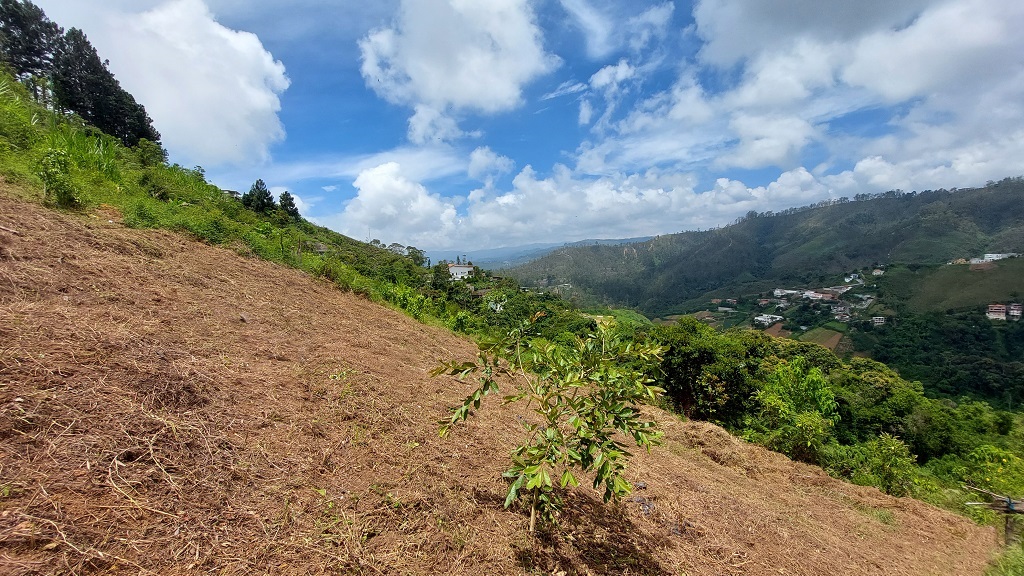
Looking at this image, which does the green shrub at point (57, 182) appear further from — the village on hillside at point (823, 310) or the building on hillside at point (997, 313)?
the building on hillside at point (997, 313)

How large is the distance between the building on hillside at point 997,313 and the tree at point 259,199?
100504mm

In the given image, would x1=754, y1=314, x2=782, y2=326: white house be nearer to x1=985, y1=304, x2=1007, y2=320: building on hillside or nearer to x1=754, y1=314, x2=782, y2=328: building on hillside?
x1=754, y1=314, x2=782, y2=328: building on hillside

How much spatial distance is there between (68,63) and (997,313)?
11283 centimetres

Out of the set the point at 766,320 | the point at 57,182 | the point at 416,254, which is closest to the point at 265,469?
the point at 57,182

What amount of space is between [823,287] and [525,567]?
135854mm

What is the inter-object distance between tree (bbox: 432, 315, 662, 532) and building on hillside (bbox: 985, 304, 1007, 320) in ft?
318

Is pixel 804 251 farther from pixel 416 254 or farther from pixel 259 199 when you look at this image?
pixel 259 199

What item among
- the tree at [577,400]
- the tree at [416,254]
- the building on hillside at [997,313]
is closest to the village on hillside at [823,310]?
the building on hillside at [997,313]

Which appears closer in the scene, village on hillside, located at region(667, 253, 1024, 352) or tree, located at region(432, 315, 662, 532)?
tree, located at region(432, 315, 662, 532)

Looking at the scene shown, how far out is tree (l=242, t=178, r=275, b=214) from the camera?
22473 mm

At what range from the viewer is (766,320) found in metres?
82.8

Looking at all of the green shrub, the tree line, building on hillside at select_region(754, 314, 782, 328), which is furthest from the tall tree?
building on hillside at select_region(754, 314, 782, 328)

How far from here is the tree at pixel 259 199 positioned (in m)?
22.5

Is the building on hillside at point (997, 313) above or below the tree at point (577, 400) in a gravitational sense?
below
